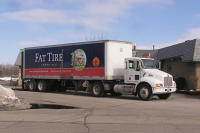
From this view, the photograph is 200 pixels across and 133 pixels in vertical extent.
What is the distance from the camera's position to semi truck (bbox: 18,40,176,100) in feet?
59.8

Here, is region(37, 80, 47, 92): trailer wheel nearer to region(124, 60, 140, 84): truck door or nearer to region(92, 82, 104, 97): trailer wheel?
region(92, 82, 104, 97): trailer wheel

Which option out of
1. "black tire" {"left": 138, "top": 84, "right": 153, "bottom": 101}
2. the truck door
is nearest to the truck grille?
"black tire" {"left": 138, "top": 84, "right": 153, "bottom": 101}

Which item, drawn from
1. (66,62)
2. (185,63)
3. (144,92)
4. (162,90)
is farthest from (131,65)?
(185,63)

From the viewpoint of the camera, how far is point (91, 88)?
21359 millimetres

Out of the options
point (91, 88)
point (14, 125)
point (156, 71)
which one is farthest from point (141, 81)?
point (14, 125)

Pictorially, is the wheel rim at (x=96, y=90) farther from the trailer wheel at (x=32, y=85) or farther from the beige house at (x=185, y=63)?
the beige house at (x=185, y=63)

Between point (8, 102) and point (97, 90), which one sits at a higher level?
point (97, 90)

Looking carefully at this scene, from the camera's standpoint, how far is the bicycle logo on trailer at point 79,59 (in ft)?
70.1

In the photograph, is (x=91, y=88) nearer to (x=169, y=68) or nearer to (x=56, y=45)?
(x=56, y=45)

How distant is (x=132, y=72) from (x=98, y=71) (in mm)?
2555

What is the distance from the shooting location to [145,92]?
17.9 metres

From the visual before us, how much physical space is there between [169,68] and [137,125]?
63.1ft

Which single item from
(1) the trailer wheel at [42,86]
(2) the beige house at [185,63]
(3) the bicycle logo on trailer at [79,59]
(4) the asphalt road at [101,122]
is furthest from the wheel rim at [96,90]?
(4) the asphalt road at [101,122]

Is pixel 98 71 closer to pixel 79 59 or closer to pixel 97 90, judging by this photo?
pixel 97 90
